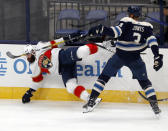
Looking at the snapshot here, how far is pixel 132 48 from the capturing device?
12.8ft

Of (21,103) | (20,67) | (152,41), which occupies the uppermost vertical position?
(152,41)

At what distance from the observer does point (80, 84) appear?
447 cm

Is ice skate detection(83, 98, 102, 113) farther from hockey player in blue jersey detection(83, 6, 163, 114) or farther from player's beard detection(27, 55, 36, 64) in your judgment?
player's beard detection(27, 55, 36, 64)

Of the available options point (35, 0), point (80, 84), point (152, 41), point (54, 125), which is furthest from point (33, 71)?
point (35, 0)

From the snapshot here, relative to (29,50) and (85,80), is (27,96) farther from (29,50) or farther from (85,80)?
(85,80)

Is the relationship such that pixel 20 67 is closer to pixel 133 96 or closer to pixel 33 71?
pixel 33 71

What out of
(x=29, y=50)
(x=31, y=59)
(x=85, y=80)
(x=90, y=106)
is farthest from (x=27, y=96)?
(x=90, y=106)

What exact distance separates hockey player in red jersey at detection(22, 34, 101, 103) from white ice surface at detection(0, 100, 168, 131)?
0.20 meters

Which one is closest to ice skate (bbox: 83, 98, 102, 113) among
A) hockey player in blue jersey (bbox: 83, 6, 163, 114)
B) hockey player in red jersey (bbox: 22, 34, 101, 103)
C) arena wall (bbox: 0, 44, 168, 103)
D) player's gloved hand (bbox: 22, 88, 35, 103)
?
hockey player in blue jersey (bbox: 83, 6, 163, 114)

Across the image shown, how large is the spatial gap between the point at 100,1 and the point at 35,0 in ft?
4.32

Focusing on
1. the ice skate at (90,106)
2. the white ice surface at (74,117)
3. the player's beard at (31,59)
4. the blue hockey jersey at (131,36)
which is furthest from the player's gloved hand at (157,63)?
the player's beard at (31,59)

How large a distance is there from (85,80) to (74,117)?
68 cm

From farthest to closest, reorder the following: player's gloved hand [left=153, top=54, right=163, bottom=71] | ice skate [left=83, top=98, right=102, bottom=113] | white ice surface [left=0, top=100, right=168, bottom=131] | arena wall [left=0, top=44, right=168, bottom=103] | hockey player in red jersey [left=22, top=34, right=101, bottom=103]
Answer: arena wall [left=0, top=44, right=168, bottom=103] → hockey player in red jersey [left=22, top=34, right=101, bottom=103] → ice skate [left=83, top=98, right=102, bottom=113] → player's gloved hand [left=153, top=54, right=163, bottom=71] → white ice surface [left=0, top=100, right=168, bottom=131]

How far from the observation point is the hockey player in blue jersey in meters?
3.76
